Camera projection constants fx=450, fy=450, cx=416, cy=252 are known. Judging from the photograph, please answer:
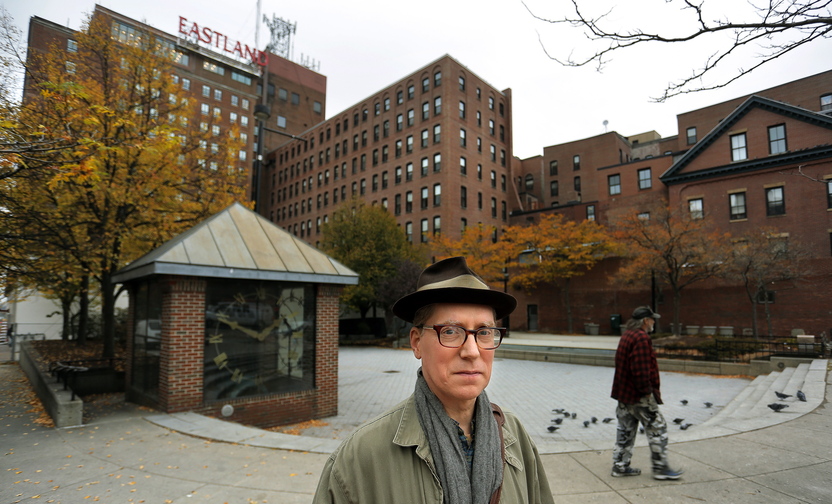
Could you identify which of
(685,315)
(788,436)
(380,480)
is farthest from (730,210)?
(380,480)

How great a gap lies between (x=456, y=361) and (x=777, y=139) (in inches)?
1531

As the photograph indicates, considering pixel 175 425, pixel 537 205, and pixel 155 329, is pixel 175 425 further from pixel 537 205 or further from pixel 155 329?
pixel 537 205

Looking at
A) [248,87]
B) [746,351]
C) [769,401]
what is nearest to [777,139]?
[746,351]

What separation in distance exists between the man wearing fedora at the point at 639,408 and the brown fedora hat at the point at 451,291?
4.15 meters

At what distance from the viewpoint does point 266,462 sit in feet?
19.1

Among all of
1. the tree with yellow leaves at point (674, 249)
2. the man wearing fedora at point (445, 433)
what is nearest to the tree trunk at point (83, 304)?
the man wearing fedora at point (445, 433)

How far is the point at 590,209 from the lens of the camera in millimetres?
45031

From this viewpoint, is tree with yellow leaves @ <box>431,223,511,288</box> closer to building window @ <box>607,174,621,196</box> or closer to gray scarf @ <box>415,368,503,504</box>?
building window @ <box>607,174,621,196</box>

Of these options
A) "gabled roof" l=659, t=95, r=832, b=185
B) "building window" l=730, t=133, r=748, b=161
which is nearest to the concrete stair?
"gabled roof" l=659, t=95, r=832, b=185

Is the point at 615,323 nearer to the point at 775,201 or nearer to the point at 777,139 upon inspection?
the point at 775,201

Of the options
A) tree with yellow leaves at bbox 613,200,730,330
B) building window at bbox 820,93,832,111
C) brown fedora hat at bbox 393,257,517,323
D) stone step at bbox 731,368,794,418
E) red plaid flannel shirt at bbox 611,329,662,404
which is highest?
building window at bbox 820,93,832,111

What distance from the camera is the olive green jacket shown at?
1.69 meters

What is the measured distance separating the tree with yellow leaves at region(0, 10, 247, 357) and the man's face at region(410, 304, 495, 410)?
1048 cm

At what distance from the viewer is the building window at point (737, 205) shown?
31.9 m
